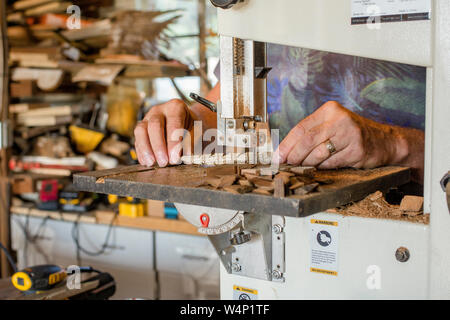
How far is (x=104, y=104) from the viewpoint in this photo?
317 centimetres

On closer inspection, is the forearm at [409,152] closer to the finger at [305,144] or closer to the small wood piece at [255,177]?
the finger at [305,144]

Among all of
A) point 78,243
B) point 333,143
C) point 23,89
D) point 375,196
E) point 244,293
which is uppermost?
point 23,89

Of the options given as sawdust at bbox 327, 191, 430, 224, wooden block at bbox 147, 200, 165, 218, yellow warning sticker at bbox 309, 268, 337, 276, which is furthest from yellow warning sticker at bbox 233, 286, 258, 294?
wooden block at bbox 147, 200, 165, 218

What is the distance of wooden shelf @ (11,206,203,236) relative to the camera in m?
2.48

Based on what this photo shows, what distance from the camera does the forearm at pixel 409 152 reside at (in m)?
1.46

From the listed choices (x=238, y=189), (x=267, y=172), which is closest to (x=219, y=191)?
(x=238, y=189)

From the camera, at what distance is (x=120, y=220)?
8.65 feet

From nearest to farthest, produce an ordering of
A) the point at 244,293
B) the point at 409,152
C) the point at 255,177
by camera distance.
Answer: the point at 255,177 → the point at 244,293 → the point at 409,152

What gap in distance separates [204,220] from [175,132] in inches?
11.8

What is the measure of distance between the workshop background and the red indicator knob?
1.40m

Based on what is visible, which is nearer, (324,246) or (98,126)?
(324,246)

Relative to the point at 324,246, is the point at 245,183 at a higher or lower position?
higher

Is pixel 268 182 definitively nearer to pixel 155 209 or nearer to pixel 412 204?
pixel 412 204

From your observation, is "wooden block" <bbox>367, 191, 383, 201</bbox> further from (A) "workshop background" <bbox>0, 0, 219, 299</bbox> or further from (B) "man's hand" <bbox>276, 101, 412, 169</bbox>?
(A) "workshop background" <bbox>0, 0, 219, 299</bbox>
